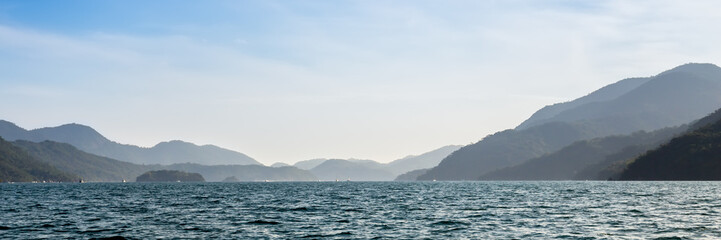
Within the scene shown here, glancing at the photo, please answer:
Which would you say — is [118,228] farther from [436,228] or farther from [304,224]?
[436,228]

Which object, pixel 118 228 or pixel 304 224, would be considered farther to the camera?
pixel 304 224

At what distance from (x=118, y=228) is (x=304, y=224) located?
18.6m

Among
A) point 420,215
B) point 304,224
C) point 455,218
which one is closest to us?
point 304,224

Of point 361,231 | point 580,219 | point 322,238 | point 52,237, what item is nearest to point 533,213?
point 580,219

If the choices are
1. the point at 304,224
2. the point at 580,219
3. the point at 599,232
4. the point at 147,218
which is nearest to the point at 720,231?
the point at 599,232

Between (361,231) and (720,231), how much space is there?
31.5 meters

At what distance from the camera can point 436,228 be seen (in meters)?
59.2

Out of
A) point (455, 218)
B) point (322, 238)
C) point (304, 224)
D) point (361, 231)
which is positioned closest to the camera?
point (322, 238)

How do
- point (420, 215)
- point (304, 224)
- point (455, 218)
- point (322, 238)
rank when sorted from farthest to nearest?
point (420, 215) → point (455, 218) → point (304, 224) → point (322, 238)

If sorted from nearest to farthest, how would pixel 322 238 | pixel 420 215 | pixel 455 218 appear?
pixel 322 238 < pixel 455 218 < pixel 420 215

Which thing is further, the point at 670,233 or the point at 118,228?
the point at 118,228

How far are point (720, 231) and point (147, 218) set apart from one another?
60.6m

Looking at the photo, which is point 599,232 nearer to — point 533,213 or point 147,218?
point 533,213

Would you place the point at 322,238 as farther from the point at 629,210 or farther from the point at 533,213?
the point at 629,210
